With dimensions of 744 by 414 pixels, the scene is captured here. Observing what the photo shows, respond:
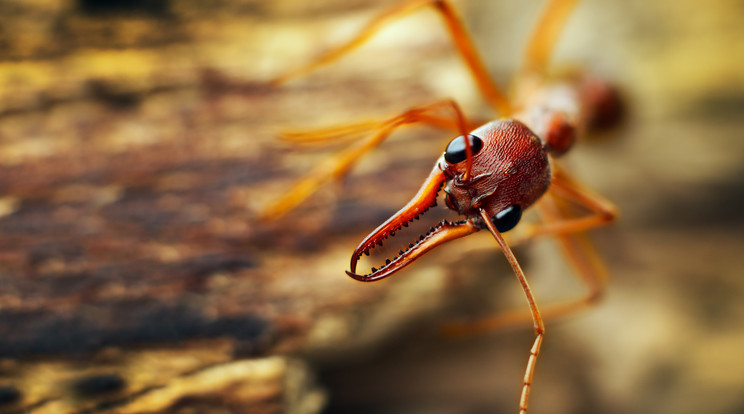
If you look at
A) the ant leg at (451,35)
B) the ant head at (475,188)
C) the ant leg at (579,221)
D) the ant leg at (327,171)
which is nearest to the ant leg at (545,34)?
the ant leg at (451,35)

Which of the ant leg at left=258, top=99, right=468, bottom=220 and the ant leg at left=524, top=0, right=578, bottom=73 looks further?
the ant leg at left=524, top=0, right=578, bottom=73

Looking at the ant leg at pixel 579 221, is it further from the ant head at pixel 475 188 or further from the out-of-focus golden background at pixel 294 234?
the ant head at pixel 475 188

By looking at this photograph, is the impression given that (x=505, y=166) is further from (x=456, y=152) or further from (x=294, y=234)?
(x=294, y=234)

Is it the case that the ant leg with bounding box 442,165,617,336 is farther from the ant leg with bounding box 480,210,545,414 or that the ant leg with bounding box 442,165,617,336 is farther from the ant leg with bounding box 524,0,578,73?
the ant leg with bounding box 524,0,578,73

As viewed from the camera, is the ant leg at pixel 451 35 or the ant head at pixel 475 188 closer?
the ant head at pixel 475 188

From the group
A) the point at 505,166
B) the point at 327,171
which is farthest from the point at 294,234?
the point at 505,166

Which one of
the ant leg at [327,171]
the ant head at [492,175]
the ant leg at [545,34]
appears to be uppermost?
the ant leg at [545,34]

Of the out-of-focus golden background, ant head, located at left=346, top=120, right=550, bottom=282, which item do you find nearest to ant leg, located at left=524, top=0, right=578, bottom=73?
the out-of-focus golden background

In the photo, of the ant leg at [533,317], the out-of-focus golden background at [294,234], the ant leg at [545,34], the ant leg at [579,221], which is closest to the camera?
the ant leg at [533,317]
